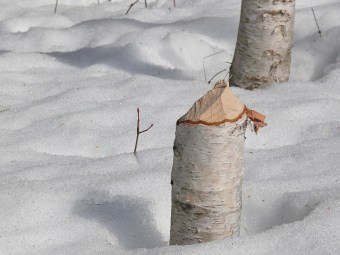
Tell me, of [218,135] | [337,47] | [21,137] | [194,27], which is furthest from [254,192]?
[194,27]

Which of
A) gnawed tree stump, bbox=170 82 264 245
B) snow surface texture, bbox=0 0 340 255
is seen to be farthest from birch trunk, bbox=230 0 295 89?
gnawed tree stump, bbox=170 82 264 245

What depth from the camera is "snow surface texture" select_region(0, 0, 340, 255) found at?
102 inches

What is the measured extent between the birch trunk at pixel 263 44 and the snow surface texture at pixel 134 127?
13 cm

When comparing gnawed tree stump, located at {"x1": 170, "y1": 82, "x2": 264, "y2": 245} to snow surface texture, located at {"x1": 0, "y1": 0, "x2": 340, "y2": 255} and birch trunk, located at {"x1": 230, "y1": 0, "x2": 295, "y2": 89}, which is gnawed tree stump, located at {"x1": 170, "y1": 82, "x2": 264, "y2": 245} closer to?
snow surface texture, located at {"x1": 0, "y1": 0, "x2": 340, "y2": 255}

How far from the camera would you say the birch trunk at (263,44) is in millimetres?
3924

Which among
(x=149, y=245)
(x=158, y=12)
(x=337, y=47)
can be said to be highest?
(x=149, y=245)

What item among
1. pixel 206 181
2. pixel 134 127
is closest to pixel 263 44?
pixel 134 127

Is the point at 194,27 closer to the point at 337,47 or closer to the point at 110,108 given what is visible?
the point at 337,47

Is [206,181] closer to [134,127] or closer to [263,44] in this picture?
[134,127]

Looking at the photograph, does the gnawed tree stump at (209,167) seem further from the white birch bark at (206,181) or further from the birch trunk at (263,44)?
the birch trunk at (263,44)

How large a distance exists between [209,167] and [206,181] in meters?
0.04

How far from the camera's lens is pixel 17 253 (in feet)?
8.20

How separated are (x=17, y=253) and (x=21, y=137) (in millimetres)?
1125

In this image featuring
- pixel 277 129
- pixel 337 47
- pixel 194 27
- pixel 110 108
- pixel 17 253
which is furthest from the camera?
pixel 194 27
